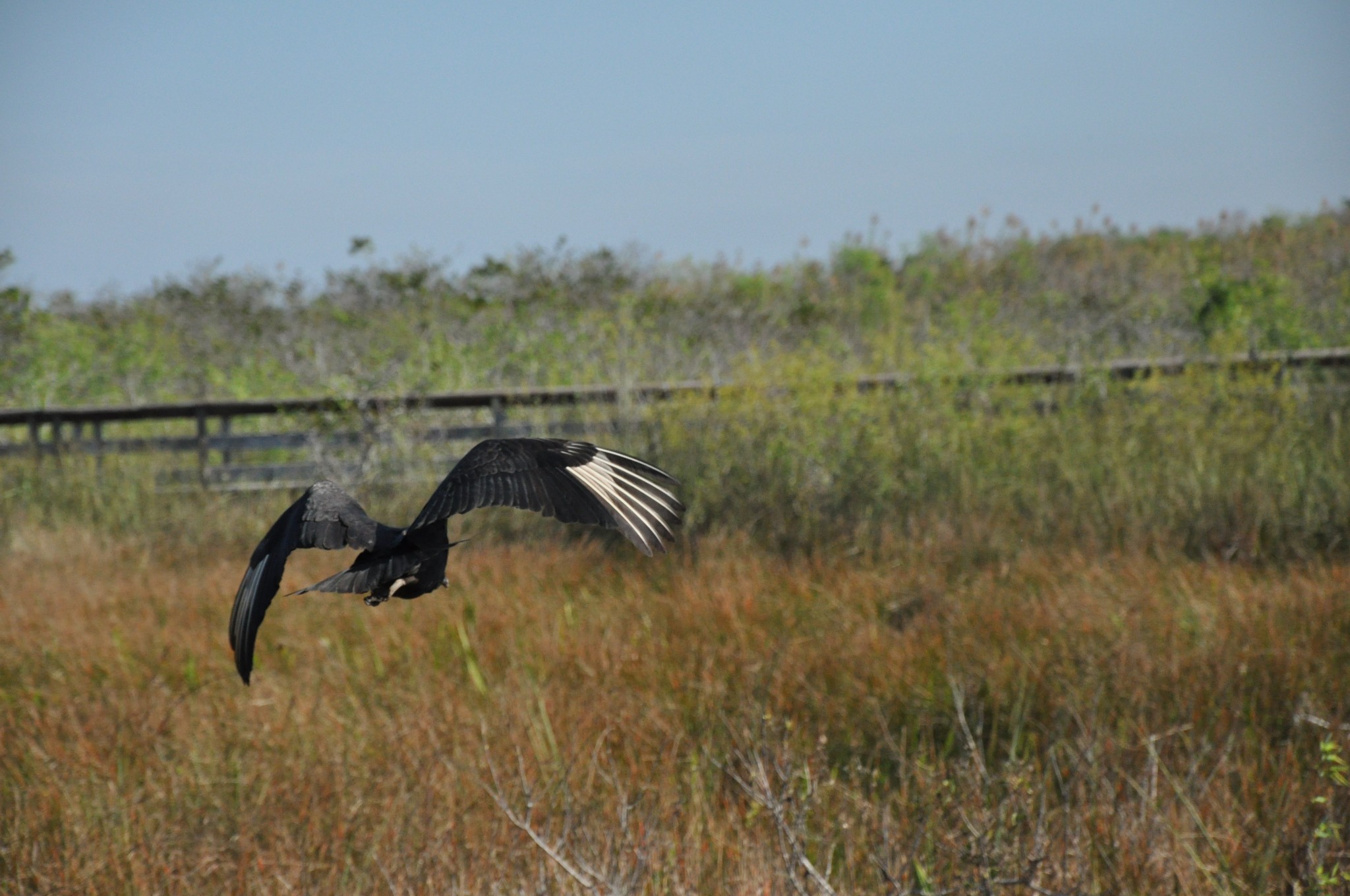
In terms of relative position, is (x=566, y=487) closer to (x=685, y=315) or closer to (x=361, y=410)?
(x=361, y=410)

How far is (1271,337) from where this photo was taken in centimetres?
1056

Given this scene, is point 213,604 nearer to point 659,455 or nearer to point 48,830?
point 48,830

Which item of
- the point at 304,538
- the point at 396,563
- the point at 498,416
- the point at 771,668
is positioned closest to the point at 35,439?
the point at 498,416

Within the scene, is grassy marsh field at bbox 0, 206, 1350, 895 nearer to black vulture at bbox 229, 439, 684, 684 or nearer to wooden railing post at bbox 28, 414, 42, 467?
wooden railing post at bbox 28, 414, 42, 467

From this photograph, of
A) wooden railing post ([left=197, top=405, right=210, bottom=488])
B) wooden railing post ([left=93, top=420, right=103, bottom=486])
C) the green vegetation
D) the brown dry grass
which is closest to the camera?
the brown dry grass

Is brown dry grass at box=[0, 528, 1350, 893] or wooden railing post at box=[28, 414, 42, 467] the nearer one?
brown dry grass at box=[0, 528, 1350, 893]

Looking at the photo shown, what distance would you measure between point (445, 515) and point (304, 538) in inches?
7.1

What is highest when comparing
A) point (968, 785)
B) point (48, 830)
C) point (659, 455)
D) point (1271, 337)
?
point (1271, 337)

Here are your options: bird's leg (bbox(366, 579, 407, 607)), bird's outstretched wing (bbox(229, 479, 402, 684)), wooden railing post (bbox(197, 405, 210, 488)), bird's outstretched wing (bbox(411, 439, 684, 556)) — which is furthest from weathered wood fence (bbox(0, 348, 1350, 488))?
bird's leg (bbox(366, 579, 407, 607))

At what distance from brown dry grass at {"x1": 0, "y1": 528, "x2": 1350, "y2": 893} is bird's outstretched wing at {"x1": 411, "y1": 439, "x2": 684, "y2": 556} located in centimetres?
94

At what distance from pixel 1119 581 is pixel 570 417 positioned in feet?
15.3

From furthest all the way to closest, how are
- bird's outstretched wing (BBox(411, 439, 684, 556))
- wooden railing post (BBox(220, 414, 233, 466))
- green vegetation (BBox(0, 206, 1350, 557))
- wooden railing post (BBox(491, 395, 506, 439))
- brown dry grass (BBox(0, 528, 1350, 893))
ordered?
1. wooden railing post (BBox(220, 414, 233, 466))
2. wooden railing post (BBox(491, 395, 506, 439))
3. green vegetation (BBox(0, 206, 1350, 557))
4. brown dry grass (BBox(0, 528, 1350, 893))
5. bird's outstretched wing (BBox(411, 439, 684, 556))

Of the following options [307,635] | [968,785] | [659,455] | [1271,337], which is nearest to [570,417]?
[659,455]

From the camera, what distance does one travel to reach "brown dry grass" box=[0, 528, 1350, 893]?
122 inches
